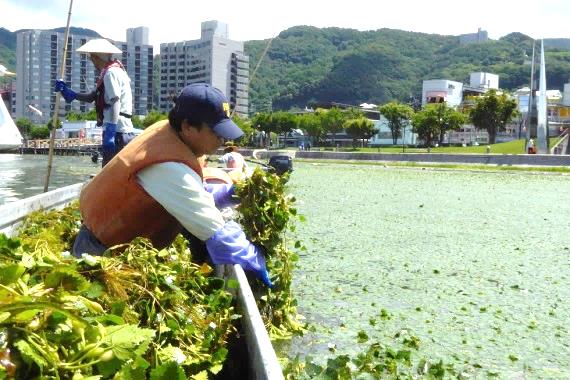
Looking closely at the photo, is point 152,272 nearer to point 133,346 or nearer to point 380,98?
point 133,346

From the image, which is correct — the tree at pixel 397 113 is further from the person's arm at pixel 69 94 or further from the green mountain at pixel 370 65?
the person's arm at pixel 69 94

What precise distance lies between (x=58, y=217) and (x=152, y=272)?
2.94 metres

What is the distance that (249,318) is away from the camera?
2.43m

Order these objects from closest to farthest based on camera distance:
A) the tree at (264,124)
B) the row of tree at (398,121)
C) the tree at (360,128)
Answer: the row of tree at (398,121), the tree at (360,128), the tree at (264,124)

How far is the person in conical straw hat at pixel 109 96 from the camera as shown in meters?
6.16

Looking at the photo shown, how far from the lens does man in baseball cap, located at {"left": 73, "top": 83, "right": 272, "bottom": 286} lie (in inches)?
103

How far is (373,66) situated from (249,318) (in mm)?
153984

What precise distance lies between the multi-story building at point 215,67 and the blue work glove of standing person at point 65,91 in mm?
918

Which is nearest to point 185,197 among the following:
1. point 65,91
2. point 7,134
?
point 65,91

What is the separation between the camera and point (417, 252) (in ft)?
22.6

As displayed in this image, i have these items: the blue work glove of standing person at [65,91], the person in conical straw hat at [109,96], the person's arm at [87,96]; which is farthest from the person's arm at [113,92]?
the blue work glove of standing person at [65,91]

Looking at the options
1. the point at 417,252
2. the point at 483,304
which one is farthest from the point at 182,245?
the point at 417,252

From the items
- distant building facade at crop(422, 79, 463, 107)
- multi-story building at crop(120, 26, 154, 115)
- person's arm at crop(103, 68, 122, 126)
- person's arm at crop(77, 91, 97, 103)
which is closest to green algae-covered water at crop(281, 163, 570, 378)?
person's arm at crop(103, 68, 122, 126)

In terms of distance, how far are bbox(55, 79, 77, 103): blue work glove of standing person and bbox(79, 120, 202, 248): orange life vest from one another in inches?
140
